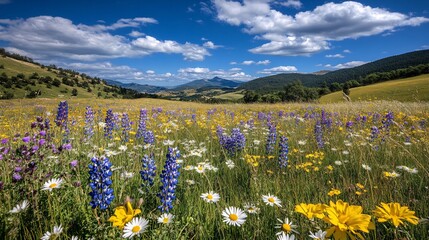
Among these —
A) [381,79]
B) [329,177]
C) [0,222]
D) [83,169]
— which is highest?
[381,79]

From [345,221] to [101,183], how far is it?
1786 millimetres

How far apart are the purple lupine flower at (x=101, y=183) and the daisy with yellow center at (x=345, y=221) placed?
1622 millimetres

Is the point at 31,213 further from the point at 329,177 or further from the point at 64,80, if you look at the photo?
the point at 64,80

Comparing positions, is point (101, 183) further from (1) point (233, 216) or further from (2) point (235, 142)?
(2) point (235, 142)

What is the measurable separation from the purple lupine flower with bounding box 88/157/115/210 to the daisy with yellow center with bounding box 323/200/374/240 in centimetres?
162

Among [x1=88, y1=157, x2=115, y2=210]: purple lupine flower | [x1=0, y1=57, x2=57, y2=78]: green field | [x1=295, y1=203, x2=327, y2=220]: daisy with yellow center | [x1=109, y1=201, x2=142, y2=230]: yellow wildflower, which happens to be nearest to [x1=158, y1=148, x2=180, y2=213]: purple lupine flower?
[x1=88, y1=157, x2=115, y2=210]: purple lupine flower

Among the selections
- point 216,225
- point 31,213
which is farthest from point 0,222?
point 216,225

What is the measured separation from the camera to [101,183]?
6.28ft

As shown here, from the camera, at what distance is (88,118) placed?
5.78m

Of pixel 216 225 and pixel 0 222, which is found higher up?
pixel 0 222

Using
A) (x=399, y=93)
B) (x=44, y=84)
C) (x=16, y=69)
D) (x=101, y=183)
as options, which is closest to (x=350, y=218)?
(x=101, y=183)

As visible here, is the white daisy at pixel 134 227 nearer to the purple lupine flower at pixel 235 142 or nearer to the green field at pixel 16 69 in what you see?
the purple lupine flower at pixel 235 142

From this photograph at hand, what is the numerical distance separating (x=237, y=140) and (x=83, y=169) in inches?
124

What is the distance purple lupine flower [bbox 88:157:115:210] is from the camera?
73.2 inches
